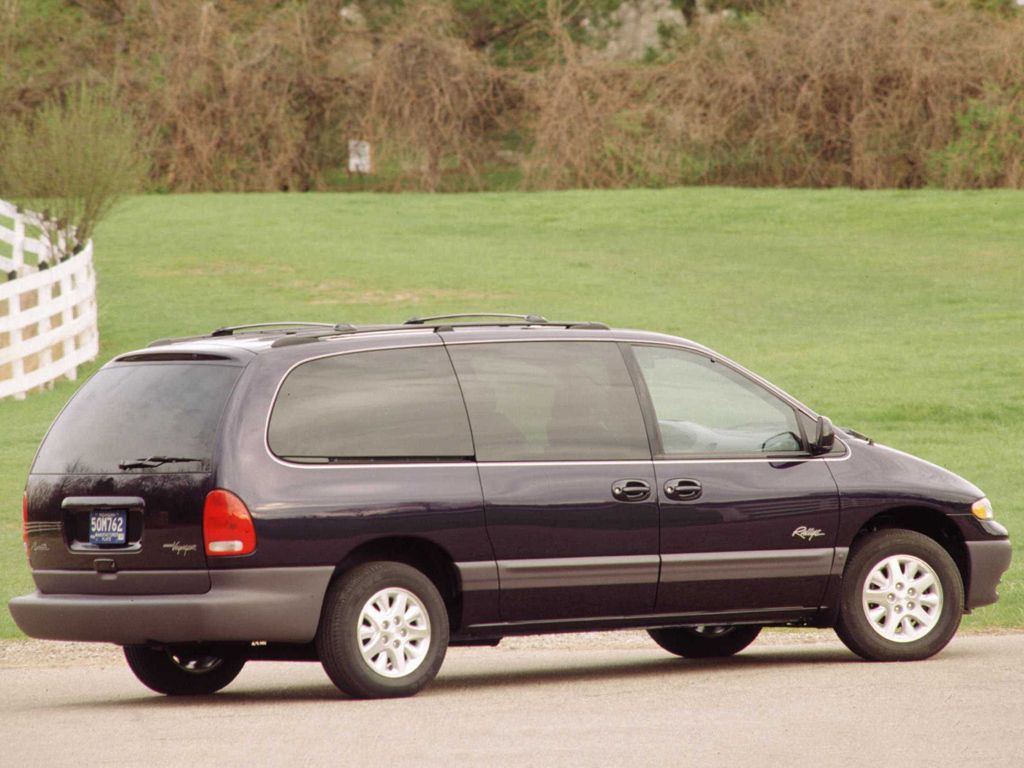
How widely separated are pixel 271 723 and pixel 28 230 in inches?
1160

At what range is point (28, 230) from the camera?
36.2 metres

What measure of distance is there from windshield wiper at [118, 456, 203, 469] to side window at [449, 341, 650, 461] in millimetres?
1349

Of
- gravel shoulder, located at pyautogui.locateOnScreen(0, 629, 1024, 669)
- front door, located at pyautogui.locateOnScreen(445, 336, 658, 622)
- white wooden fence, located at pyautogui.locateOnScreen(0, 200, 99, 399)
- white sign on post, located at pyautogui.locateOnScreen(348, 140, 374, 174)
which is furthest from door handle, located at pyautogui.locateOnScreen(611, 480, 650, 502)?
white sign on post, located at pyautogui.locateOnScreen(348, 140, 374, 174)

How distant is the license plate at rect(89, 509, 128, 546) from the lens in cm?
866

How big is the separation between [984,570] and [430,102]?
130 feet

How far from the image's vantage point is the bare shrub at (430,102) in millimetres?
48688

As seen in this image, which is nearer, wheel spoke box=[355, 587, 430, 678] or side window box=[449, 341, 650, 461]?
wheel spoke box=[355, 587, 430, 678]

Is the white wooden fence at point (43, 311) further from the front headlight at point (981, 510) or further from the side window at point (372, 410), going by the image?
the front headlight at point (981, 510)

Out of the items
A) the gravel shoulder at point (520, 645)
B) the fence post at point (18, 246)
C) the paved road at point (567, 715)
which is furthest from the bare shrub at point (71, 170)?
the paved road at point (567, 715)

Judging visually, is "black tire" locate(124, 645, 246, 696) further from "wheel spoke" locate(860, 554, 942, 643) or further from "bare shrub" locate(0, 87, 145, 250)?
"bare shrub" locate(0, 87, 145, 250)

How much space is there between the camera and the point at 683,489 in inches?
371

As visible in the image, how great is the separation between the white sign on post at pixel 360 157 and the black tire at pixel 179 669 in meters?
40.9

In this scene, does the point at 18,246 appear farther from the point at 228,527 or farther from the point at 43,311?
the point at 228,527

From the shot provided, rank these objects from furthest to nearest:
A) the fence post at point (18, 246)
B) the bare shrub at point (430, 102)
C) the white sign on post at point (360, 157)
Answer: the white sign on post at point (360, 157) → the bare shrub at point (430, 102) → the fence post at point (18, 246)
